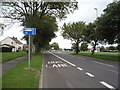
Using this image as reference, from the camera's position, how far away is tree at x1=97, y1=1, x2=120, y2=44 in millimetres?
18609

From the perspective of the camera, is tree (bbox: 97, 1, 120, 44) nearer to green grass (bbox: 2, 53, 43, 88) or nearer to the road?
the road

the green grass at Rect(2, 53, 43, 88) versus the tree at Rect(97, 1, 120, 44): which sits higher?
the tree at Rect(97, 1, 120, 44)

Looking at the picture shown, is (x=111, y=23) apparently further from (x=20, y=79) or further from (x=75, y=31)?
(x=75, y=31)

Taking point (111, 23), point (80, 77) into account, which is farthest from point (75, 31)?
point (80, 77)

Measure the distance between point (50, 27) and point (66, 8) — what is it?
15.3 meters

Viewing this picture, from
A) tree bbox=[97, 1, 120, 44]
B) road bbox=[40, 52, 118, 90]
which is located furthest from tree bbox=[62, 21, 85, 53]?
road bbox=[40, 52, 118, 90]

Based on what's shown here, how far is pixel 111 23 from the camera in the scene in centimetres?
1962

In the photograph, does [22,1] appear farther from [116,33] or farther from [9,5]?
[116,33]

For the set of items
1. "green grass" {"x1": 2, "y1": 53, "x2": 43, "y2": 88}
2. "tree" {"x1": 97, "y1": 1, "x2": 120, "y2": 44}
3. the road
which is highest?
"tree" {"x1": 97, "y1": 1, "x2": 120, "y2": 44}

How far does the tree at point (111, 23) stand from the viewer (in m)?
18.6

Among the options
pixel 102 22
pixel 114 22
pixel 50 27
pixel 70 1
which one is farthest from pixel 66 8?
pixel 50 27

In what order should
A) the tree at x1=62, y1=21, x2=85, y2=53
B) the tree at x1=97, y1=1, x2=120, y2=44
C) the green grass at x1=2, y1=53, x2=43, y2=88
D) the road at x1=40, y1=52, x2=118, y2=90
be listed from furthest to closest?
the tree at x1=62, y1=21, x2=85, y2=53
the tree at x1=97, y1=1, x2=120, y2=44
the road at x1=40, y1=52, x2=118, y2=90
the green grass at x1=2, y1=53, x2=43, y2=88

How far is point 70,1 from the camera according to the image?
61.4 ft

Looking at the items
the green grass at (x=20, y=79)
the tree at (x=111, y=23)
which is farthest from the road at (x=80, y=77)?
the tree at (x=111, y=23)
